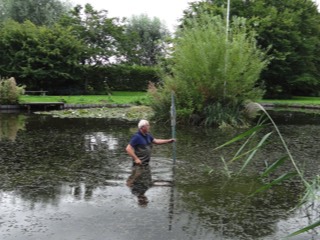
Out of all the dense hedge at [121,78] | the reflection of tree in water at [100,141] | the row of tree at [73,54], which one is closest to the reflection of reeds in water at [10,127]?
the reflection of tree in water at [100,141]

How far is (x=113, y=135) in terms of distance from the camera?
51.8 ft

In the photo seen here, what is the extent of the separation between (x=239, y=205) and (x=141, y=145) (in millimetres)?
3147

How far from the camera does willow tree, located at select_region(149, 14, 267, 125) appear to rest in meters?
18.7

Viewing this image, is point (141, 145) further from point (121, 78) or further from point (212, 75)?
point (121, 78)

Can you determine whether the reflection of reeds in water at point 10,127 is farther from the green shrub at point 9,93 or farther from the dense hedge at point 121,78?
the dense hedge at point 121,78

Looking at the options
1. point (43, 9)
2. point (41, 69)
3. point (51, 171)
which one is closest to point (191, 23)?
point (51, 171)

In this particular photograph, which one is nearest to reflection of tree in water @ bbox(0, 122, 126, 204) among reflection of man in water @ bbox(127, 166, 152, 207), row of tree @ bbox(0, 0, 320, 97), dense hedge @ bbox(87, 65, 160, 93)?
reflection of man in water @ bbox(127, 166, 152, 207)

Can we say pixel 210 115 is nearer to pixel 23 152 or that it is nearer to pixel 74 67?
pixel 23 152

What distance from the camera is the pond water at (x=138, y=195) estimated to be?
20.2 feet

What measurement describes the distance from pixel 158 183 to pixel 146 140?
1.37 metres

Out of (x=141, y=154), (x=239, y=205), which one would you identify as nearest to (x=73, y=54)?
(x=141, y=154)

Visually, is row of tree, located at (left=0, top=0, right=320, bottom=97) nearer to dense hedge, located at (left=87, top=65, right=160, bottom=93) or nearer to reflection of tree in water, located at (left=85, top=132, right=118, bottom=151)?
dense hedge, located at (left=87, top=65, right=160, bottom=93)

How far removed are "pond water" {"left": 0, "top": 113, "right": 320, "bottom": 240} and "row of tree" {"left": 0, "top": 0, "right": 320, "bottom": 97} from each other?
22862 mm

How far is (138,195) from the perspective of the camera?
26.0 ft
